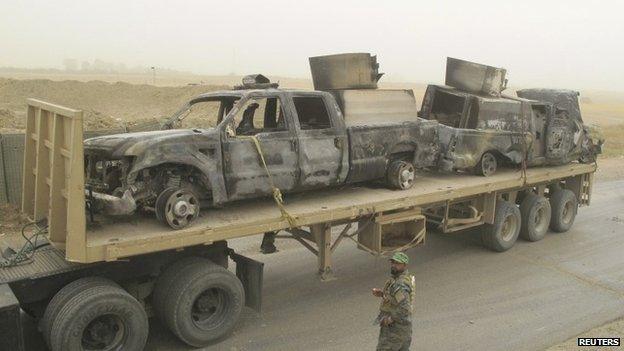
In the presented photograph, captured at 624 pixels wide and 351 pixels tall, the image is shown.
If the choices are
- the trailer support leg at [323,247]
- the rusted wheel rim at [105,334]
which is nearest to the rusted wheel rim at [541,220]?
the trailer support leg at [323,247]

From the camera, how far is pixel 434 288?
849 centimetres

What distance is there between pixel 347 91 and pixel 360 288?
115 inches

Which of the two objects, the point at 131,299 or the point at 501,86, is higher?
the point at 501,86

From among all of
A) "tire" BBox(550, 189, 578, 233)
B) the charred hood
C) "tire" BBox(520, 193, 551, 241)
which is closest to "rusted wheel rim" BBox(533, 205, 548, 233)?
"tire" BBox(520, 193, 551, 241)

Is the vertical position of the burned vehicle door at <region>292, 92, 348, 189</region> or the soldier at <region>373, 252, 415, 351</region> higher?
the burned vehicle door at <region>292, 92, 348, 189</region>

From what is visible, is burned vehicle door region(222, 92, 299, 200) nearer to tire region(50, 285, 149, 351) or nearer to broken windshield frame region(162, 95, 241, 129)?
broken windshield frame region(162, 95, 241, 129)

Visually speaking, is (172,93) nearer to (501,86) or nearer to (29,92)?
(29,92)

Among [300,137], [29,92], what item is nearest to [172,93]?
[29,92]

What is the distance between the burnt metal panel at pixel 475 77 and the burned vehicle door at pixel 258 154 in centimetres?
503

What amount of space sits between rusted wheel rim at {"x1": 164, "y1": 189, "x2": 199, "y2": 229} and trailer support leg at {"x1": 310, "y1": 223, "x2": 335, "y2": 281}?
1811mm

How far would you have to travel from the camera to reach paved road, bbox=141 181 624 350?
22.0 feet

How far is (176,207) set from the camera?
241 inches

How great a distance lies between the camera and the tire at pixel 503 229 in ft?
33.9

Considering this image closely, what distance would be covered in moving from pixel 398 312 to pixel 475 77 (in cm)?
705
